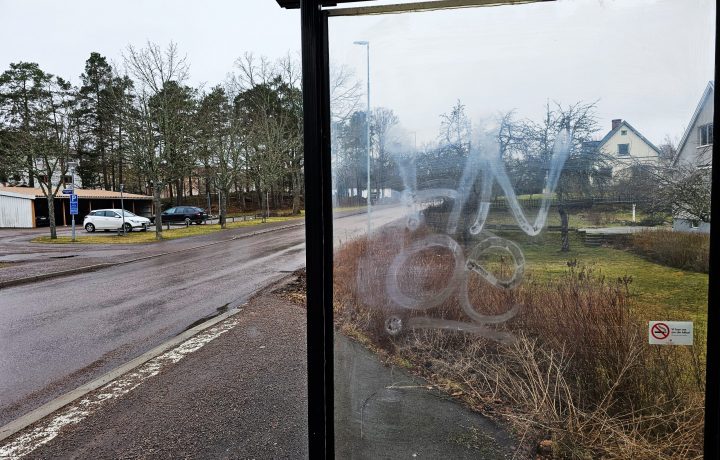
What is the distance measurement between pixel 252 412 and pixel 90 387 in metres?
0.89

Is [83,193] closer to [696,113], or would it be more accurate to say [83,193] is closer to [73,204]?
[73,204]

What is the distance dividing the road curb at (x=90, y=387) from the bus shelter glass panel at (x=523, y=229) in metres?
1.54

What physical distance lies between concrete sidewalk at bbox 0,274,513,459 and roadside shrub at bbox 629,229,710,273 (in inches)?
23.0

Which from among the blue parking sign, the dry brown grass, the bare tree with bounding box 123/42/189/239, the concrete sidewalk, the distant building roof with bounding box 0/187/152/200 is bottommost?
the concrete sidewalk

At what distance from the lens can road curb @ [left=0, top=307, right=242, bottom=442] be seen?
1684 millimetres

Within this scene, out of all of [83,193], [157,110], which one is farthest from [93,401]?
[157,110]

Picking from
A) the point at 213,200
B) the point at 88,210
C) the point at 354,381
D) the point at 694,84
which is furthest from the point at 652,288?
the point at 213,200

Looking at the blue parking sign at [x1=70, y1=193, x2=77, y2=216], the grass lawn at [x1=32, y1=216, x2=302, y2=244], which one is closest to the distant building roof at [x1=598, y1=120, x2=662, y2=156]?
the grass lawn at [x1=32, y1=216, x2=302, y2=244]

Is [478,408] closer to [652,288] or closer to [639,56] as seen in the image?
[652,288]

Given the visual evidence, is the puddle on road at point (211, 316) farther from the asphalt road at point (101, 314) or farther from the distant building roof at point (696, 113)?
the distant building roof at point (696, 113)

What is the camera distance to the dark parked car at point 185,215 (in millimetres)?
4523

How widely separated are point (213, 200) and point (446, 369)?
486 centimetres

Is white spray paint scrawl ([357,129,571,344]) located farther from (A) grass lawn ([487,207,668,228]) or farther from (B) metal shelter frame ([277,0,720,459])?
(B) metal shelter frame ([277,0,720,459])

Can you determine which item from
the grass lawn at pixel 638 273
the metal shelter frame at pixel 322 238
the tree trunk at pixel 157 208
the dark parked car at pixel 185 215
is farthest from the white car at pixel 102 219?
the grass lawn at pixel 638 273
